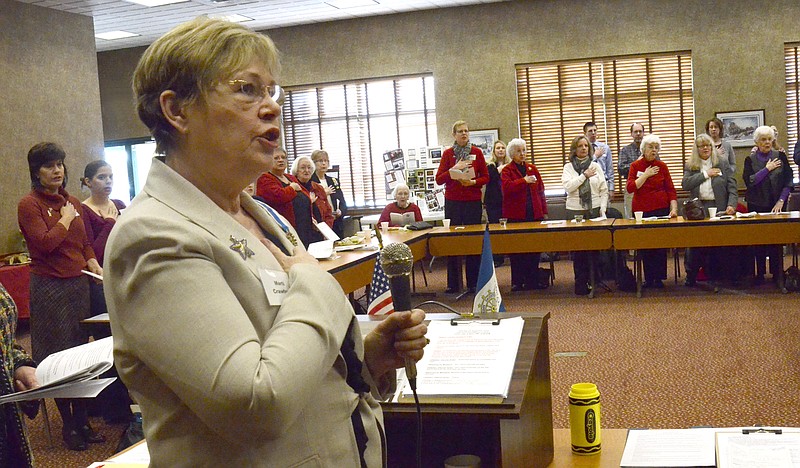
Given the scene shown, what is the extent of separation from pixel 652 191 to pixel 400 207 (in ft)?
9.22

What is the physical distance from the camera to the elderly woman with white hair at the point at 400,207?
9.30 m

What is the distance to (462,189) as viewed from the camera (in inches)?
360

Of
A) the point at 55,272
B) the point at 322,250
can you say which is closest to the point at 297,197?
the point at 322,250

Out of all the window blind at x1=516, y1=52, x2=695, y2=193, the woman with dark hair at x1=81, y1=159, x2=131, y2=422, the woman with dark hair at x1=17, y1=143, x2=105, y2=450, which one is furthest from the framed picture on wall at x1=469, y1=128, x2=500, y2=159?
the woman with dark hair at x1=17, y1=143, x2=105, y2=450

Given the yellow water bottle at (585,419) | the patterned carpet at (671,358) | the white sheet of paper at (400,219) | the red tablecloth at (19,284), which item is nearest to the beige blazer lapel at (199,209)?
the yellow water bottle at (585,419)

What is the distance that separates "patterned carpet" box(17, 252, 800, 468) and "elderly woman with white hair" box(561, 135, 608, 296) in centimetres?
29

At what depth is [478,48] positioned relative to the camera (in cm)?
1136

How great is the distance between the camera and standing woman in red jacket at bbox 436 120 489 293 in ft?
29.1

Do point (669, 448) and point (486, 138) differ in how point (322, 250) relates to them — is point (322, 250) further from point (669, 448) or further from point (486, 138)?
point (486, 138)

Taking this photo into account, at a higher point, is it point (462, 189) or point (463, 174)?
point (463, 174)

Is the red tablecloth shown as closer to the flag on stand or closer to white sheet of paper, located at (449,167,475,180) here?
white sheet of paper, located at (449,167,475,180)

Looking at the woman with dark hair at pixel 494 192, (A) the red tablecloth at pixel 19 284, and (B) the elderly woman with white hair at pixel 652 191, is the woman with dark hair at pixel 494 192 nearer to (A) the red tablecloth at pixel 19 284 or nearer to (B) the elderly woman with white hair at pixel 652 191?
(B) the elderly woman with white hair at pixel 652 191

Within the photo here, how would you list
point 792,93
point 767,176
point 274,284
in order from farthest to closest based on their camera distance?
1. point 792,93
2. point 767,176
3. point 274,284

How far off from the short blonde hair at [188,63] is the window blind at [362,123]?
10.7m
